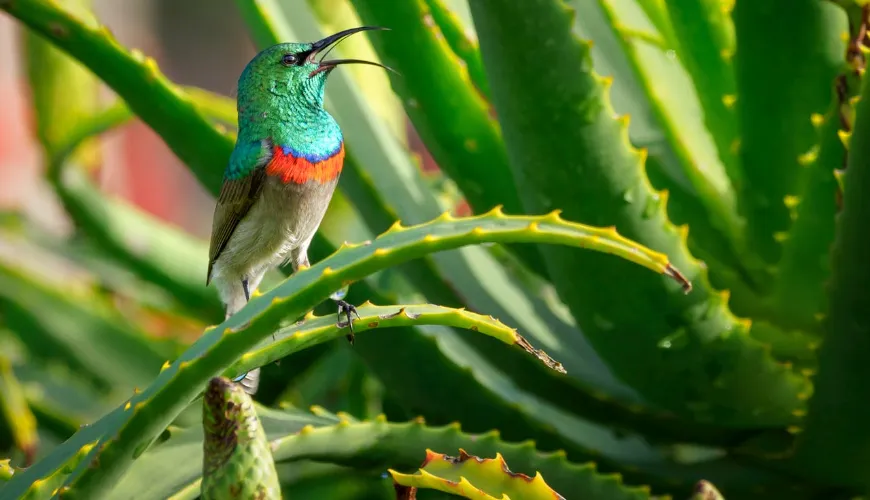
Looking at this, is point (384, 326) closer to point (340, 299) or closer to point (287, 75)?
point (340, 299)

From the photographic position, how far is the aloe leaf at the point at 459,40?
44.0 inches

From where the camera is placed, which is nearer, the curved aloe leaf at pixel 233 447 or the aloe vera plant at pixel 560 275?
the curved aloe leaf at pixel 233 447

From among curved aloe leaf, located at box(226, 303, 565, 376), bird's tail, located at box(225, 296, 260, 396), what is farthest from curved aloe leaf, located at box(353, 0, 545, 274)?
curved aloe leaf, located at box(226, 303, 565, 376)

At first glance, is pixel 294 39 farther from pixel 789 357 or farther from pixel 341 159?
pixel 789 357

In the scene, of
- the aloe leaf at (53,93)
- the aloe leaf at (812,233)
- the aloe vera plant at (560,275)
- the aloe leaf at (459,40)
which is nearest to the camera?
the aloe vera plant at (560,275)

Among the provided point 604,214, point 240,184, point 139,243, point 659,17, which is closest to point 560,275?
point 604,214

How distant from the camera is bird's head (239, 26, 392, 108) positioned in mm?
928

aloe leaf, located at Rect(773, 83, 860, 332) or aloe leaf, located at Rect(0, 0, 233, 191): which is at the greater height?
aloe leaf, located at Rect(0, 0, 233, 191)

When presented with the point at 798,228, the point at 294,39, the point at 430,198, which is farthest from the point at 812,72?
the point at 294,39

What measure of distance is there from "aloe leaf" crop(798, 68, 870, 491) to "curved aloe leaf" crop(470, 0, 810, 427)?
61 millimetres

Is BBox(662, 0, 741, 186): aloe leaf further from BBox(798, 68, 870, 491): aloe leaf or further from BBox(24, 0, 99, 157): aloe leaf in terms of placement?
BBox(24, 0, 99, 157): aloe leaf

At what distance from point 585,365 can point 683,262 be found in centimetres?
19

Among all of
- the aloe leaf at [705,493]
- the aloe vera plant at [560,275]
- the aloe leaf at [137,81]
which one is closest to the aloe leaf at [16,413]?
the aloe vera plant at [560,275]

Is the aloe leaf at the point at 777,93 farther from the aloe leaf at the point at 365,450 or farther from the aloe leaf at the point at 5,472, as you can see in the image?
the aloe leaf at the point at 5,472
